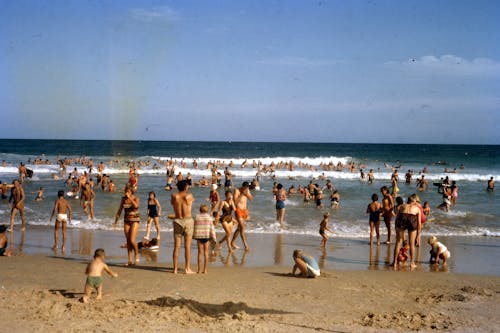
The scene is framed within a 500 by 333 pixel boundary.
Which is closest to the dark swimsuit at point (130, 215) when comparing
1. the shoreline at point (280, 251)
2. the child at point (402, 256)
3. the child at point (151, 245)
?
the shoreline at point (280, 251)

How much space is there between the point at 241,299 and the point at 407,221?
4.41 m

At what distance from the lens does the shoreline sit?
10156mm

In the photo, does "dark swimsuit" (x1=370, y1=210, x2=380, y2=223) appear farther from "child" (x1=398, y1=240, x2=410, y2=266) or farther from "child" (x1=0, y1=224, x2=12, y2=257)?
"child" (x1=0, y1=224, x2=12, y2=257)

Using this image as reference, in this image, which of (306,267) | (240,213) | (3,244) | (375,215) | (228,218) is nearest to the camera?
(306,267)

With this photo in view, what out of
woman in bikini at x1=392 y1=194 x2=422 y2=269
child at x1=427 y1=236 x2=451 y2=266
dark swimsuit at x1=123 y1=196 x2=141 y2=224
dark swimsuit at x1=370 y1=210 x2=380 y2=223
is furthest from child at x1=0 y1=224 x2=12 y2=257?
child at x1=427 y1=236 x2=451 y2=266

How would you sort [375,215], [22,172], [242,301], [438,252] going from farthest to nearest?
[22,172] → [375,215] → [438,252] → [242,301]

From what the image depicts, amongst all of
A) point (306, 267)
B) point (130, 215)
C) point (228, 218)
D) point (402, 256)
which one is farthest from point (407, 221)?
point (130, 215)

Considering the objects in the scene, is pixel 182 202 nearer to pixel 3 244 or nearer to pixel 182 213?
pixel 182 213

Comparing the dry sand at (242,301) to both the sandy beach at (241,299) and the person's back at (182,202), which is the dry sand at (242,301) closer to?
the sandy beach at (241,299)

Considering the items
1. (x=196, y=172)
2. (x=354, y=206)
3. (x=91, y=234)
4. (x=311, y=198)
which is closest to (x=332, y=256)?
(x=91, y=234)

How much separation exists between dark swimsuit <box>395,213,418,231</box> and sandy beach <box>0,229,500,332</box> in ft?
3.17

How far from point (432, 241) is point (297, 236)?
4.32m

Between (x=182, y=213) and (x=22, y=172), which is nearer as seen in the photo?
(x=182, y=213)

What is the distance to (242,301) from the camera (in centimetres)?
718
